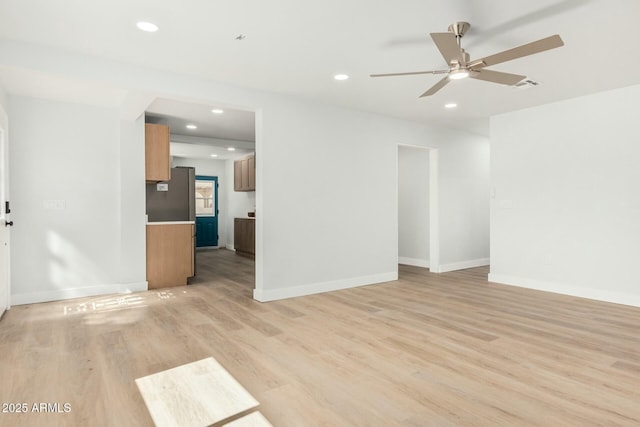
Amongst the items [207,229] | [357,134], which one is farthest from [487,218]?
[207,229]

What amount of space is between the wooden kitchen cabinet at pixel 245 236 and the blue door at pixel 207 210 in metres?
1.09

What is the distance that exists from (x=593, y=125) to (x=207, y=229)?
27.3ft

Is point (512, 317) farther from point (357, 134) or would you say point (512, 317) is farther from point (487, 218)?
point (487, 218)

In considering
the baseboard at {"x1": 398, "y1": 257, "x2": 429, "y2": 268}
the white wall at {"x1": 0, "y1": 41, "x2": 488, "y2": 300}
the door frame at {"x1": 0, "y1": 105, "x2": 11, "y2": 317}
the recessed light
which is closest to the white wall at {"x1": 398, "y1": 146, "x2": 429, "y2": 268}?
the baseboard at {"x1": 398, "y1": 257, "x2": 429, "y2": 268}

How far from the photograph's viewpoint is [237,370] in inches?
97.2

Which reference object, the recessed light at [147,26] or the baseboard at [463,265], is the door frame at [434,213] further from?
the recessed light at [147,26]

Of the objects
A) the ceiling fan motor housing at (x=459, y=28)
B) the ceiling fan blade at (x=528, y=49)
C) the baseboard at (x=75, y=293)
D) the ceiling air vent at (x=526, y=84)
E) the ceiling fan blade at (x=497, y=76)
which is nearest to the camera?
the ceiling fan blade at (x=528, y=49)

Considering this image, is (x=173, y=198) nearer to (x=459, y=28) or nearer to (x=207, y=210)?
(x=207, y=210)

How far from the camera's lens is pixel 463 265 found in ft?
21.7

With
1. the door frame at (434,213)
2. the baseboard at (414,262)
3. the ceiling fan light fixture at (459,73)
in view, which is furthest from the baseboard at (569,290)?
the ceiling fan light fixture at (459,73)

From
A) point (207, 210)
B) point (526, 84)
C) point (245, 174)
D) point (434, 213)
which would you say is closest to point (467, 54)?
point (526, 84)

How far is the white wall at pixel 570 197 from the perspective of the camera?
427 cm

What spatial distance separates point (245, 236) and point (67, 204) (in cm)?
416

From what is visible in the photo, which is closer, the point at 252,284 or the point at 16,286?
the point at 16,286
